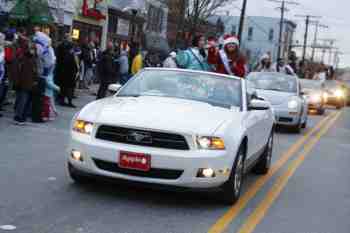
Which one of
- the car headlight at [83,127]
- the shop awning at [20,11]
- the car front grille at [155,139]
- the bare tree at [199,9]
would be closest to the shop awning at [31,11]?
the shop awning at [20,11]

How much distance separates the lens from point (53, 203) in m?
6.49

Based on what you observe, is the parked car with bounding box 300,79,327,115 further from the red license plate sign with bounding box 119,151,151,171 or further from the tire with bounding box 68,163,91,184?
the red license plate sign with bounding box 119,151,151,171

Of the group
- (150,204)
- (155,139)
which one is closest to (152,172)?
(155,139)

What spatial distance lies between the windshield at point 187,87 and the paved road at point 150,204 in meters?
1.15

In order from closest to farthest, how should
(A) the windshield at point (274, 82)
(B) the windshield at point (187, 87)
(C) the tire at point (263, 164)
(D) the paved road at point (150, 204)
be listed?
(D) the paved road at point (150, 204), (B) the windshield at point (187, 87), (C) the tire at point (263, 164), (A) the windshield at point (274, 82)

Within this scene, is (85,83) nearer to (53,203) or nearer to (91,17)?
(91,17)

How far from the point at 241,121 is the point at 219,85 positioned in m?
0.97

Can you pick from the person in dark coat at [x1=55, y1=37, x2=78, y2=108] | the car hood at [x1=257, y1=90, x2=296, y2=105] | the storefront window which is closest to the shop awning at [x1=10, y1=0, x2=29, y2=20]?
the person in dark coat at [x1=55, y1=37, x2=78, y2=108]

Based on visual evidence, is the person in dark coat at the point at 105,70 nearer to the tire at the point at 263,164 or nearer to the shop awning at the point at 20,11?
the shop awning at the point at 20,11

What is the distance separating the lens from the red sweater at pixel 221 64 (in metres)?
12.2

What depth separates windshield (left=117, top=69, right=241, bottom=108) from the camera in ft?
26.0

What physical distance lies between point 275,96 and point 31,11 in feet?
23.8

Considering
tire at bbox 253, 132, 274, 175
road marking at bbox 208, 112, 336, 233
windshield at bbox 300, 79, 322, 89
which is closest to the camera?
road marking at bbox 208, 112, 336, 233

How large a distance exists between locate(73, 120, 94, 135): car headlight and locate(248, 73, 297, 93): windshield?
35.6 ft
